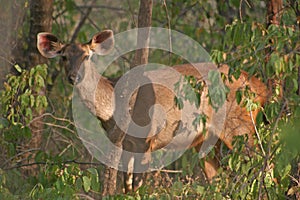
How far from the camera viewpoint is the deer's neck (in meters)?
7.47

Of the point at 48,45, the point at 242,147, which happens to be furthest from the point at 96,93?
the point at 242,147

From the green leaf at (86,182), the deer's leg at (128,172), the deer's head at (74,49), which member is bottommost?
the deer's leg at (128,172)

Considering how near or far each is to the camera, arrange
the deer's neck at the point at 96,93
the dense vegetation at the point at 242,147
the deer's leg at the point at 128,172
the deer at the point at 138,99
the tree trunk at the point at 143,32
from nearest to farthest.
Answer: the dense vegetation at the point at 242,147 < the tree trunk at the point at 143,32 < the deer at the point at 138,99 < the deer's neck at the point at 96,93 < the deer's leg at the point at 128,172

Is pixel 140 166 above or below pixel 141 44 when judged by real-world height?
below

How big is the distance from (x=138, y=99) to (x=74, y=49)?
816 millimetres

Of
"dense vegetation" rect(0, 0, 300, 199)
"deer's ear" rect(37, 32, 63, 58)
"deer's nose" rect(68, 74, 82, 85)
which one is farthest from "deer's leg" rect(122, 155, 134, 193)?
"deer's ear" rect(37, 32, 63, 58)

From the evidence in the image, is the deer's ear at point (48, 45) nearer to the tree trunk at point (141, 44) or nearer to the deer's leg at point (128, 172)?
the tree trunk at point (141, 44)

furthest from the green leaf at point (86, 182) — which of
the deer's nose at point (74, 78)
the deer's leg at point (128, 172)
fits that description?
the deer's leg at point (128, 172)

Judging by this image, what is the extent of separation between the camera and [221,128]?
795 cm

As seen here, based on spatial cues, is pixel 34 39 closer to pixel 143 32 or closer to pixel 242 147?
pixel 143 32

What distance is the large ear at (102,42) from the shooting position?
7348 mm

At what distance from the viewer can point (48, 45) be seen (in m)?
7.35

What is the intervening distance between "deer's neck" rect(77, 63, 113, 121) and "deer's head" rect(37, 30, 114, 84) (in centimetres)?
17

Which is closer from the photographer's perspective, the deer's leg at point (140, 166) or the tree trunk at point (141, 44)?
the tree trunk at point (141, 44)
